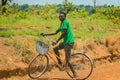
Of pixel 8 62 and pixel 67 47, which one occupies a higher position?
pixel 67 47

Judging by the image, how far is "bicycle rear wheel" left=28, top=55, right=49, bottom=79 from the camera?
32.0 feet

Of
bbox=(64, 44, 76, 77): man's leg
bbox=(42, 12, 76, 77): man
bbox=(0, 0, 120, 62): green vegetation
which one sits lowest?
bbox=(0, 0, 120, 62): green vegetation

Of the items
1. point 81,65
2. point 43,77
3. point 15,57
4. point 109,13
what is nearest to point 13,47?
point 15,57

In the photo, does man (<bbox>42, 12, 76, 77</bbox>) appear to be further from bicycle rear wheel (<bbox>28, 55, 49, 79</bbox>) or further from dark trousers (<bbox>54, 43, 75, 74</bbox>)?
bicycle rear wheel (<bbox>28, 55, 49, 79</bbox>)

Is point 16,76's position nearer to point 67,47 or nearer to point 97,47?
point 67,47

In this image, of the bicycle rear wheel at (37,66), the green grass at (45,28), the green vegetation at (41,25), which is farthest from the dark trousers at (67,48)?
the green grass at (45,28)

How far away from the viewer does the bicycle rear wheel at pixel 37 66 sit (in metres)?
9.76

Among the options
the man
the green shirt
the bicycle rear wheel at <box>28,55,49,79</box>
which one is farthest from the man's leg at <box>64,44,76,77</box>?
the bicycle rear wheel at <box>28,55,49,79</box>

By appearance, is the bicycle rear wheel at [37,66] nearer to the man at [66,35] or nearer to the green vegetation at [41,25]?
the man at [66,35]

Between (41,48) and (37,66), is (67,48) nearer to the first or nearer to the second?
(41,48)

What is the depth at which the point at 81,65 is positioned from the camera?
1034 centimetres

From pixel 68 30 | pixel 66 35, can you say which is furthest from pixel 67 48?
pixel 68 30

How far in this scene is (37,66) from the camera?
9.90 m

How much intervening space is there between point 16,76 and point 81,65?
203cm
